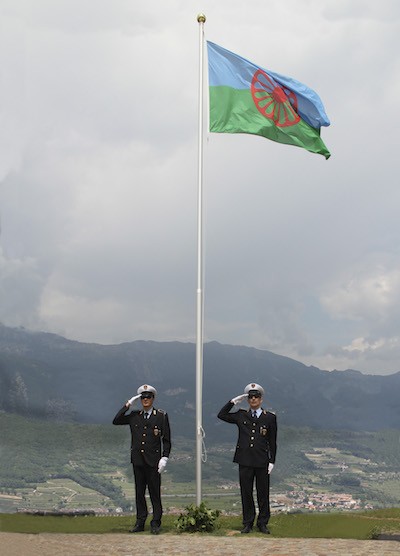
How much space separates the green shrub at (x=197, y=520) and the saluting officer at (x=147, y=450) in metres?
0.38

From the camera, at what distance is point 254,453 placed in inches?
430

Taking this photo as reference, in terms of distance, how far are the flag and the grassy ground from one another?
23.0 ft

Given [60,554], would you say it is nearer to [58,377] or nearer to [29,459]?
[29,459]

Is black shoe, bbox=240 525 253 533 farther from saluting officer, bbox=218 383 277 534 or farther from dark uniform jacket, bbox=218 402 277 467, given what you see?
dark uniform jacket, bbox=218 402 277 467

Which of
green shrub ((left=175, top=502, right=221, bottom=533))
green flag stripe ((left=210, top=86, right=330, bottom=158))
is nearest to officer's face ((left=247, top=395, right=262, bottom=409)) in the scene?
green shrub ((left=175, top=502, right=221, bottom=533))

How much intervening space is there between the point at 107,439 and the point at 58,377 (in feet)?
329

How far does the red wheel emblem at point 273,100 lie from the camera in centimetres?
1307

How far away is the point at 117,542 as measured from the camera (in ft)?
32.3

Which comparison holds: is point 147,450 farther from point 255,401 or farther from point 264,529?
point 264,529

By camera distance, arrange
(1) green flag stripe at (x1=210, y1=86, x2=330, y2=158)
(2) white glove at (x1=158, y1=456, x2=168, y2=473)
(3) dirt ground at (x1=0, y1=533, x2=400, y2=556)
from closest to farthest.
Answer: (3) dirt ground at (x1=0, y1=533, x2=400, y2=556)
(2) white glove at (x1=158, y1=456, x2=168, y2=473)
(1) green flag stripe at (x1=210, y1=86, x2=330, y2=158)

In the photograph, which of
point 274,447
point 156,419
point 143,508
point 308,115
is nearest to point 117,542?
point 143,508

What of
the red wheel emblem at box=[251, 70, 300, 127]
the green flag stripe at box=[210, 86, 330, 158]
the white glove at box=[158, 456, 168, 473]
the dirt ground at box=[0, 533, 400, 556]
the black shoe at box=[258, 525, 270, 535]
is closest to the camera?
the dirt ground at box=[0, 533, 400, 556]

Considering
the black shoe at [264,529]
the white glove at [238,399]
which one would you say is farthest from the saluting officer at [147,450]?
the black shoe at [264,529]

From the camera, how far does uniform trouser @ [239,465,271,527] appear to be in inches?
431
